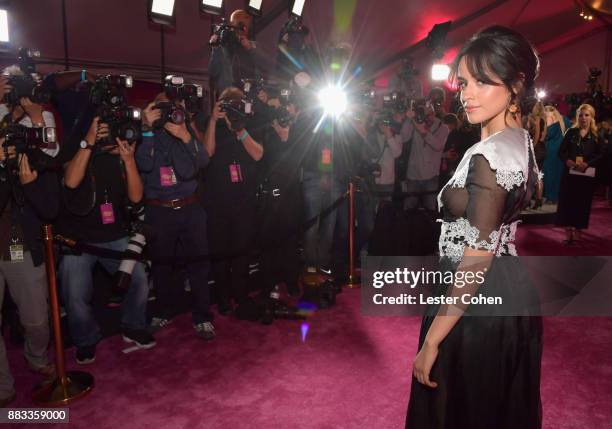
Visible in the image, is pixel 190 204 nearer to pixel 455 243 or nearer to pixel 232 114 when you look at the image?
pixel 232 114

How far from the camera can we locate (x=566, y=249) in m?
6.18

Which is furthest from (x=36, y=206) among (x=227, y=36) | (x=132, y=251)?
(x=227, y=36)

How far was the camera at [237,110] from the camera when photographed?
3779 mm

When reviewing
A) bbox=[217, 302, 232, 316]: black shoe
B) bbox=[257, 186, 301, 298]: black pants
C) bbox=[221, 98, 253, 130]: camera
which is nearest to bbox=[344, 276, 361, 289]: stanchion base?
bbox=[257, 186, 301, 298]: black pants

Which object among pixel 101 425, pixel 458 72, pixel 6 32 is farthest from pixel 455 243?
pixel 6 32

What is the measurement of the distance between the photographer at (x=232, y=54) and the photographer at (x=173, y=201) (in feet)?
3.70

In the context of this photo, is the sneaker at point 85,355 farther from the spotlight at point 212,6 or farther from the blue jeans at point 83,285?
the spotlight at point 212,6

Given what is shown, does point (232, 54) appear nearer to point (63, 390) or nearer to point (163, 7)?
point (163, 7)

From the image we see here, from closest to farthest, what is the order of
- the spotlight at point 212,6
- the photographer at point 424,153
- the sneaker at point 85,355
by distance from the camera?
the sneaker at point 85,355, the photographer at point 424,153, the spotlight at point 212,6

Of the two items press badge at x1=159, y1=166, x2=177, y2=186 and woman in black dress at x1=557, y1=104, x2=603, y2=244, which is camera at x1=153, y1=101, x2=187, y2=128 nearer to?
press badge at x1=159, y1=166, x2=177, y2=186

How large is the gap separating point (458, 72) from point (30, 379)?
311 cm

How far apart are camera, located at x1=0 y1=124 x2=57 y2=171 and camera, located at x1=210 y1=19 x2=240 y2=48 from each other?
2.15m

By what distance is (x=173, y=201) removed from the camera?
3.47 m

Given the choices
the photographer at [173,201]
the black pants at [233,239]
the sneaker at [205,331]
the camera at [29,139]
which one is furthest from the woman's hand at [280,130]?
the camera at [29,139]
